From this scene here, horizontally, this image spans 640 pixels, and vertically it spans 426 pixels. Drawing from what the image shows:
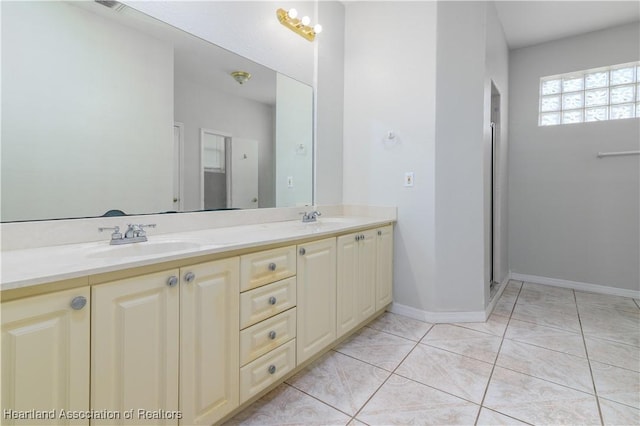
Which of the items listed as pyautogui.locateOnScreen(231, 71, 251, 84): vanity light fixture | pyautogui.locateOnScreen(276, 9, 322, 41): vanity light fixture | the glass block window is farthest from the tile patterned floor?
pyautogui.locateOnScreen(276, 9, 322, 41): vanity light fixture

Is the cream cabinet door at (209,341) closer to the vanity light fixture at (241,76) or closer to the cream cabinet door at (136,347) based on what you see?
the cream cabinet door at (136,347)

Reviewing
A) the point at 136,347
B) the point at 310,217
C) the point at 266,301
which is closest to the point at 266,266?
the point at 266,301

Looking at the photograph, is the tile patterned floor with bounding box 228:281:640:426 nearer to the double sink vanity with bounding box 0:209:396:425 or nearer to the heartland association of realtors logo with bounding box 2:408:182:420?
the double sink vanity with bounding box 0:209:396:425

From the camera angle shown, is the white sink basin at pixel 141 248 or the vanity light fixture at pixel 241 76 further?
the vanity light fixture at pixel 241 76

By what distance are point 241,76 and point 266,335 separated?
1.59 metres

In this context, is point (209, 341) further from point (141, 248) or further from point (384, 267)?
point (384, 267)

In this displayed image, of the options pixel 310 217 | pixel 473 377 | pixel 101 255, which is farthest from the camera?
pixel 310 217

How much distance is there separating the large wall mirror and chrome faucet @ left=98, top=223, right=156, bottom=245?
0.14 meters

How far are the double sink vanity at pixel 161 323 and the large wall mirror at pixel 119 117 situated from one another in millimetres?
228

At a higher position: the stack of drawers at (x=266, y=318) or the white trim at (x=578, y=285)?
the stack of drawers at (x=266, y=318)

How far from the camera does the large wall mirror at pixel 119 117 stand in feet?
3.92

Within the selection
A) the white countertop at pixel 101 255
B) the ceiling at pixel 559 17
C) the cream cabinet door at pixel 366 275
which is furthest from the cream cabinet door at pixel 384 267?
the ceiling at pixel 559 17

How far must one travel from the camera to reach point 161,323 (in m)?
1.05

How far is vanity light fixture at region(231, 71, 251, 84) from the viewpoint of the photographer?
198 centimetres
